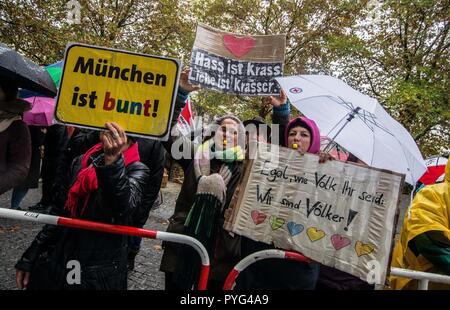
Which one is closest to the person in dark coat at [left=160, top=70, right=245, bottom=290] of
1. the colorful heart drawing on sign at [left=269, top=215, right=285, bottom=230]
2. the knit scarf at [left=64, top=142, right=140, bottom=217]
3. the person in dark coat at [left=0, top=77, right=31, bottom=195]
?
the colorful heart drawing on sign at [left=269, top=215, right=285, bottom=230]

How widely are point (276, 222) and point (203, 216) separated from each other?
1.61 feet

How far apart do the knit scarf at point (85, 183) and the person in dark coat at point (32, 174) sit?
3.60 meters

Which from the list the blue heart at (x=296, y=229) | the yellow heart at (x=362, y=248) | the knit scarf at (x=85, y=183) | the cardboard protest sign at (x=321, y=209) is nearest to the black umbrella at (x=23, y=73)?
the knit scarf at (x=85, y=183)

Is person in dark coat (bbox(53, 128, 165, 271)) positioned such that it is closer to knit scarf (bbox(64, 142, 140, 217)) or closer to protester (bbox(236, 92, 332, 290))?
knit scarf (bbox(64, 142, 140, 217))

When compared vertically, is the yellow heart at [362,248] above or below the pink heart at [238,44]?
below

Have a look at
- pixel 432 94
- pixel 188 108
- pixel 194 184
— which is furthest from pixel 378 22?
pixel 194 184

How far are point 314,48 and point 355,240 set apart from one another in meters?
12.3

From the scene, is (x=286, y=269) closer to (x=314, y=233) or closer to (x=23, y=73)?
(x=314, y=233)

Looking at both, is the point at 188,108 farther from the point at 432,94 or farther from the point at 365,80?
the point at 365,80

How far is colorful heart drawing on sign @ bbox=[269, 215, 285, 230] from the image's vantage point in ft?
6.85

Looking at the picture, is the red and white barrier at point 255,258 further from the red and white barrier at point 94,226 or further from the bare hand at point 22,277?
the bare hand at point 22,277

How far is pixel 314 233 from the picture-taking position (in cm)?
207

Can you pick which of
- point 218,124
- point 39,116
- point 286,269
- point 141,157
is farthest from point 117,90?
point 39,116

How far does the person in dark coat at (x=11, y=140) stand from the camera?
7.89 feet
